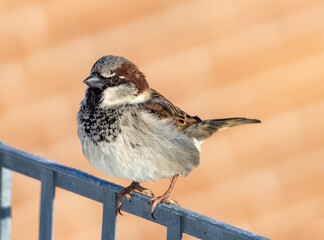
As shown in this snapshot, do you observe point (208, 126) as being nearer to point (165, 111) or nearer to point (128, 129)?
point (165, 111)

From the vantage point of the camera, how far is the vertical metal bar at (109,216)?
153cm

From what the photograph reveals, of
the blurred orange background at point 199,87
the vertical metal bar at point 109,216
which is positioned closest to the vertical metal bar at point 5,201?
the vertical metal bar at point 109,216

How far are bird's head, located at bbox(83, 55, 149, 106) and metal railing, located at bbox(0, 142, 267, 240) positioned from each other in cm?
28

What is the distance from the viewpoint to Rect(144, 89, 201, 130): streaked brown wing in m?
1.97

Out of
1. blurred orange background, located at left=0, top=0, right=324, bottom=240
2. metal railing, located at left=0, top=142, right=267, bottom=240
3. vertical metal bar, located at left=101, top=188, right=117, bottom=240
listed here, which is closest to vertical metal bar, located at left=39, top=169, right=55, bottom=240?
metal railing, located at left=0, top=142, right=267, bottom=240

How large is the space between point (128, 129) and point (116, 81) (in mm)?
147

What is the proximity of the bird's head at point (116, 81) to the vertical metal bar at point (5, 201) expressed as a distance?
33 cm

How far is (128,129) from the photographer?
73.7 inches

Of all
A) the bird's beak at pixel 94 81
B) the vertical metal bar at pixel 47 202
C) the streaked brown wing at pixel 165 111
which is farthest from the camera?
the streaked brown wing at pixel 165 111

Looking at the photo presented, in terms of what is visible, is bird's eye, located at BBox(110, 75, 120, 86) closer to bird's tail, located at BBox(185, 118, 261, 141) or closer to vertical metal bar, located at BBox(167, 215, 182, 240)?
bird's tail, located at BBox(185, 118, 261, 141)

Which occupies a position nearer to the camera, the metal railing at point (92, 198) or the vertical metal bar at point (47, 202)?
the metal railing at point (92, 198)

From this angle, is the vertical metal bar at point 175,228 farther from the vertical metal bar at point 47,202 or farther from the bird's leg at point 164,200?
the vertical metal bar at point 47,202

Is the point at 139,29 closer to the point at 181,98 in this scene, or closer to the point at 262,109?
the point at 181,98

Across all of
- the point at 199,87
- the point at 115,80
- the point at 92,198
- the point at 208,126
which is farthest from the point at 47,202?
the point at 199,87
